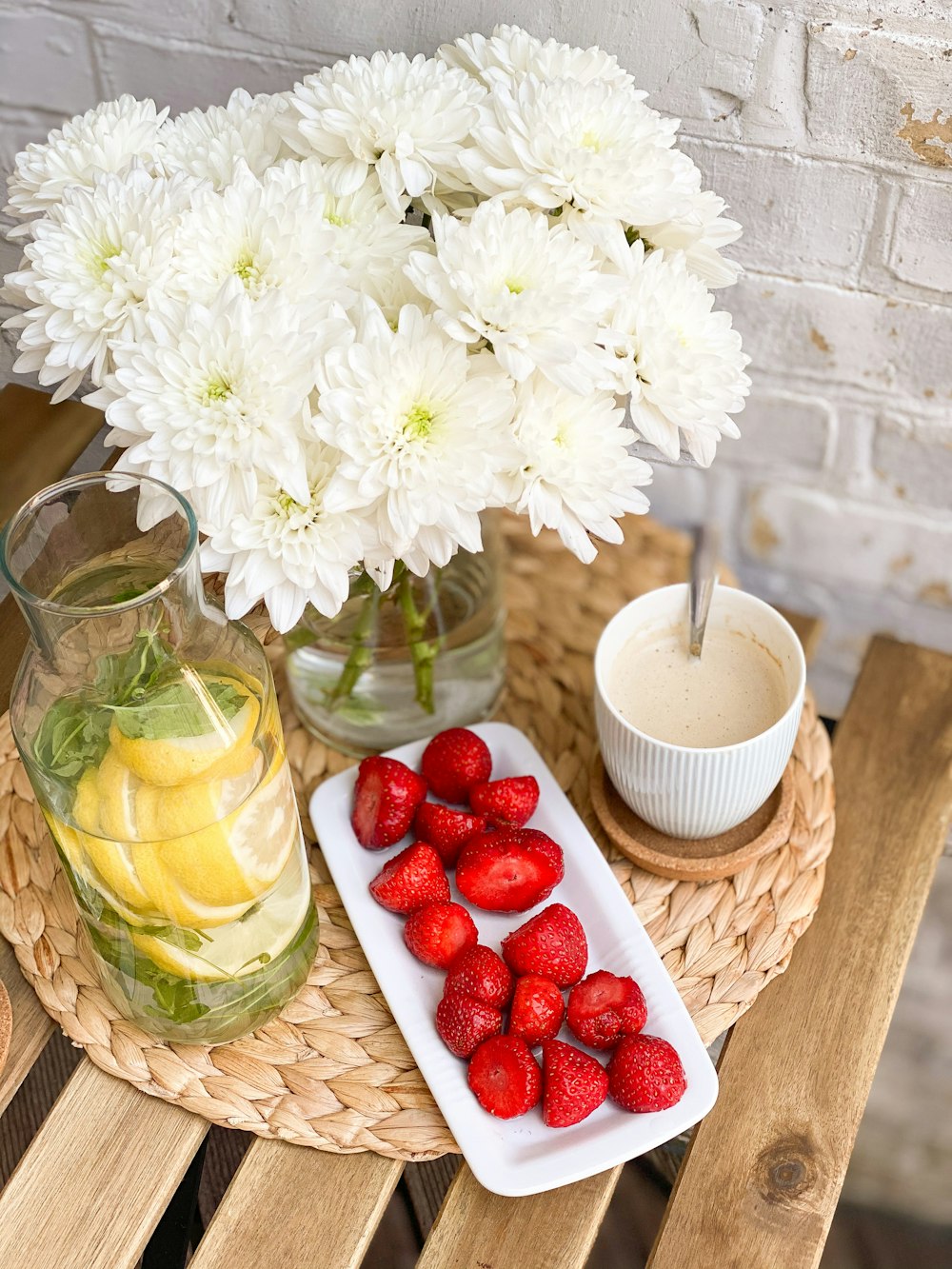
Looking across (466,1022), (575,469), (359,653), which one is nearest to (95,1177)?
(466,1022)

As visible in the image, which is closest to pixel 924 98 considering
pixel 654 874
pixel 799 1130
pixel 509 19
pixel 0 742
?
pixel 509 19

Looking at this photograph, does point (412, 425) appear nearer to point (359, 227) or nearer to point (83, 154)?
point (359, 227)

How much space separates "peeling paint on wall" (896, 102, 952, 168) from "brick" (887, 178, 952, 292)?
2 centimetres

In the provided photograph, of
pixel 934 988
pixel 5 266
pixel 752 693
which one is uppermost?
pixel 5 266

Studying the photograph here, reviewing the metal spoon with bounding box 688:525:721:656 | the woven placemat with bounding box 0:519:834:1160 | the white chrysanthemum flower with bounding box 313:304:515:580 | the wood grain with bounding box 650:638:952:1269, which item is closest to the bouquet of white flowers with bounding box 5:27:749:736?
the white chrysanthemum flower with bounding box 313:304:515:580

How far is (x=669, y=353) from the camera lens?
612 millimetres

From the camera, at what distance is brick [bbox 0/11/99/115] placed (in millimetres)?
871

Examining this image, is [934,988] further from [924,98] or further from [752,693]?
[924,98]

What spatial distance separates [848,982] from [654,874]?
0.41 ft

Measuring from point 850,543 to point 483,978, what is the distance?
0.47 m

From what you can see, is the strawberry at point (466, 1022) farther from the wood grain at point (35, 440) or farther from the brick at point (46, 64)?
the brick at point (46, 64)

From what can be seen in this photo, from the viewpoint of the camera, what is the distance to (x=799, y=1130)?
70cm

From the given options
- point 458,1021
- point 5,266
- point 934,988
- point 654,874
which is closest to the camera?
point 458,1021

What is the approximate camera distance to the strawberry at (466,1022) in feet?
2.23
